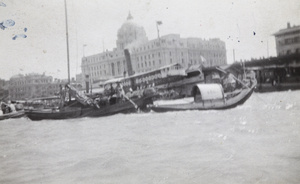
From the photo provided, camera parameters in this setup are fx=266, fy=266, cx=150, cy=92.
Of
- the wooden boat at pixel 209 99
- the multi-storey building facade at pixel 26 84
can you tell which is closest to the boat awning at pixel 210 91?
the wooden boat at pixel 209 99

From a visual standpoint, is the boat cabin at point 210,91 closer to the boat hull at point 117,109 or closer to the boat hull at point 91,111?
the boat hull at point 91,111

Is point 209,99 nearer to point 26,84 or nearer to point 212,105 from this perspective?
point 212,105

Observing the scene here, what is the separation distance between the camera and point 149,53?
14.0 feet

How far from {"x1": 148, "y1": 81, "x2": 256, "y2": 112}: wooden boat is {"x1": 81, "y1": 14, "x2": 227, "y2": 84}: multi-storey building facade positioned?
2.00 feet

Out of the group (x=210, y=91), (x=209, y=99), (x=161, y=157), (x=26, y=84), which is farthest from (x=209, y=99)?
(x=26, y=84)

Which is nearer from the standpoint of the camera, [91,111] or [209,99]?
[209,99]

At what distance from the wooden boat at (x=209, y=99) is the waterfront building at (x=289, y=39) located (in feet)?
6.38

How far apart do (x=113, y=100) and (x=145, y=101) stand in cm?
96

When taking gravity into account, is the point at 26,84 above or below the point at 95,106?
above

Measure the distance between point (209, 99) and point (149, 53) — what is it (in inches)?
68.3

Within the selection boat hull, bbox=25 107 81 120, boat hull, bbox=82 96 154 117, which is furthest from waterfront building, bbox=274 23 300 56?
boat hull, bbox=25 107 81 120

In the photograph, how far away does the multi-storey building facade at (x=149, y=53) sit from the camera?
336 centimetres

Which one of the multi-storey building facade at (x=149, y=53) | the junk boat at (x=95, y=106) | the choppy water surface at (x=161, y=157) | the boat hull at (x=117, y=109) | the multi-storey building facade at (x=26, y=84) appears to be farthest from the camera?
the boat hull at (x=117, y=109)

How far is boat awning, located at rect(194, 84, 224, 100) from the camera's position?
5005 millimetres
